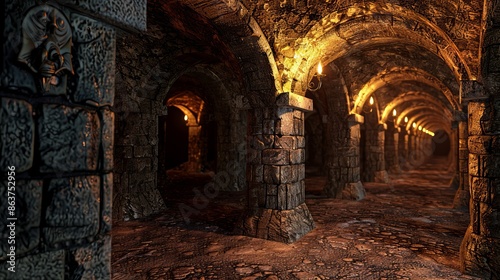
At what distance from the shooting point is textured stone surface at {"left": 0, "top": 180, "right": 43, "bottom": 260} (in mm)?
→ 1165

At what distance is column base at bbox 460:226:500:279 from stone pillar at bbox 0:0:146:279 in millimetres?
3771

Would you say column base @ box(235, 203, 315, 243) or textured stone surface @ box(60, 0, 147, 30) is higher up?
textured stone surface @ box(60, 0, 147, 30)

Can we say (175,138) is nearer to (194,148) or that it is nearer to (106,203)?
(194,148)

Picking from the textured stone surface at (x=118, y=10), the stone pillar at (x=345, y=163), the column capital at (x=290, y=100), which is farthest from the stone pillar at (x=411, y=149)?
the textured stone surface at (x=118, y=10)

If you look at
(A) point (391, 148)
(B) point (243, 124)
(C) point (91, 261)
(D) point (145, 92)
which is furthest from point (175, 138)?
(C) point (91, 261)

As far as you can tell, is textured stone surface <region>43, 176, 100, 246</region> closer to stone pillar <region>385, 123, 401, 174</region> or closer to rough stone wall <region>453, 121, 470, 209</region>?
rough stone wall <region>453, 121, 470, 209</region>

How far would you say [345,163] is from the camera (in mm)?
7758

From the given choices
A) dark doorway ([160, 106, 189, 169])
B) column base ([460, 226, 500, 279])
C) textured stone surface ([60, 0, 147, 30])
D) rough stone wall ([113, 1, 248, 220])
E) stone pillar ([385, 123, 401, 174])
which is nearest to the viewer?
textured stone surface ([60, 0, 147, 30])

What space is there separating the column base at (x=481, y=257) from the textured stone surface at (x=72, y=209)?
3866 mm

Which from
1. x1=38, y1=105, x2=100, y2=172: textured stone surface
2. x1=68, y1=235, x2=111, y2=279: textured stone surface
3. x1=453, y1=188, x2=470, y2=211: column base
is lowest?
x1=453, y1=188, x2=470, y2=211: column base

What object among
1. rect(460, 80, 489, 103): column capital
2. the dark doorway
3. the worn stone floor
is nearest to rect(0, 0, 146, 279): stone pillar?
the worn stone floor

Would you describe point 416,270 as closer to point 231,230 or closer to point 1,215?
point 231,230

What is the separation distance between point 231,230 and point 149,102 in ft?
10.6

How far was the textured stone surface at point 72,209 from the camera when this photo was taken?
1312 millimetres
